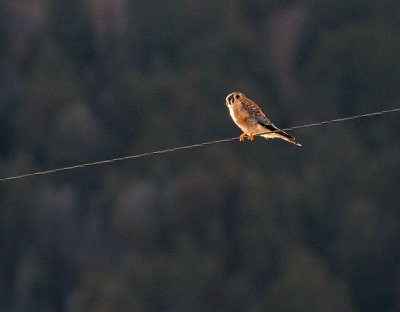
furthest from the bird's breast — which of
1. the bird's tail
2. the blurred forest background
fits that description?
the blurred forest background

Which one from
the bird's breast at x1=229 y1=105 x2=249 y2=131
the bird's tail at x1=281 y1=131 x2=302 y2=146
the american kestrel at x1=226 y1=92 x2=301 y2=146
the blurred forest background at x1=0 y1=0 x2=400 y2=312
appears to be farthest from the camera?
the blurred forest background at x1=0 y1=0 x2=400 y2=312

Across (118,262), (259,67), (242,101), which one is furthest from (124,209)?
(242,101)

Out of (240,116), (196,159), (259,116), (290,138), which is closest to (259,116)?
(259,116)

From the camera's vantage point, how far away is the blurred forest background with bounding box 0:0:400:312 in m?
43.2

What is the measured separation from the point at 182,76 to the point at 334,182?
27.1 feet

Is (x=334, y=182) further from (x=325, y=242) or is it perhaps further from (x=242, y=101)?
(x=242, y=101)

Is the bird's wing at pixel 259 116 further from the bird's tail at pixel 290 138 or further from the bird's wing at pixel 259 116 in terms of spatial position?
the bird's tail at pixel 290 138

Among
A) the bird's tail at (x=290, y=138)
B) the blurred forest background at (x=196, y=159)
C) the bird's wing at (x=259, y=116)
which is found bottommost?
the bird's tail at (x=290, y=138)

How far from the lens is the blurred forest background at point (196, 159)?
1702 inches

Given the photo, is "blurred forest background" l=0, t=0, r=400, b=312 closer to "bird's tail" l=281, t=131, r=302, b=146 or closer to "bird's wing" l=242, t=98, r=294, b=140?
"bird's wing" l=242, t=98, r=294, b=140

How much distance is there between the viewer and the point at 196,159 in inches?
1919

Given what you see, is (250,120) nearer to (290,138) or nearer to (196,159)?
(290,138)

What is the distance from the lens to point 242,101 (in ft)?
49.5

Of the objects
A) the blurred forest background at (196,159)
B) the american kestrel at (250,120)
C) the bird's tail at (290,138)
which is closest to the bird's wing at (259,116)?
the american kestrel at (250,120)
